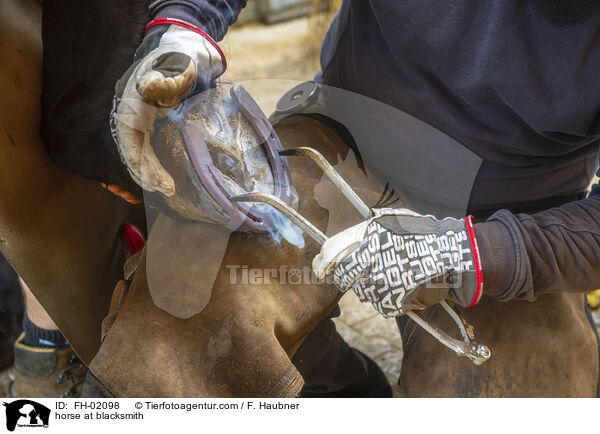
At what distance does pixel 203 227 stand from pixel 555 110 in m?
0.57

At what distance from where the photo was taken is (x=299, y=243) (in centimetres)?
84

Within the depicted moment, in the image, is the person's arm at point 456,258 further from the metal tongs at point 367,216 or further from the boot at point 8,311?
the boot at point 8,311

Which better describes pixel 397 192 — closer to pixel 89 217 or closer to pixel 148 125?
pixel 148 125

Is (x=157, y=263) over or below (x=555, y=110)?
below

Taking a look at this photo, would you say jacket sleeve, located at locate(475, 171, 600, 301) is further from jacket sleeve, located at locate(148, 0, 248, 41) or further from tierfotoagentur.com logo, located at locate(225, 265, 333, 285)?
Result: jacket sleeve, located at locate(148, 0, 248, 41)

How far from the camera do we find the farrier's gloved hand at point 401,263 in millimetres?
724

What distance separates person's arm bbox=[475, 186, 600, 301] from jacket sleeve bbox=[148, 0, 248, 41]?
57 cm

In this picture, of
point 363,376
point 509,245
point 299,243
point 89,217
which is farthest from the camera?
point 363,376

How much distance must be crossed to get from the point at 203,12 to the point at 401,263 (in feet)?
1.80

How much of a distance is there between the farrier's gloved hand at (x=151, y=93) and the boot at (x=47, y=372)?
0.60m

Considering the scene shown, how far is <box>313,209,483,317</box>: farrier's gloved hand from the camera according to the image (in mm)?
724

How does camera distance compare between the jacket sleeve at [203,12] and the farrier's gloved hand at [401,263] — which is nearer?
the farrier's gloved hand at [401,263]

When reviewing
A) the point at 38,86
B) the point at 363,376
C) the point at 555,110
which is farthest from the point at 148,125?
the point at 363,376
